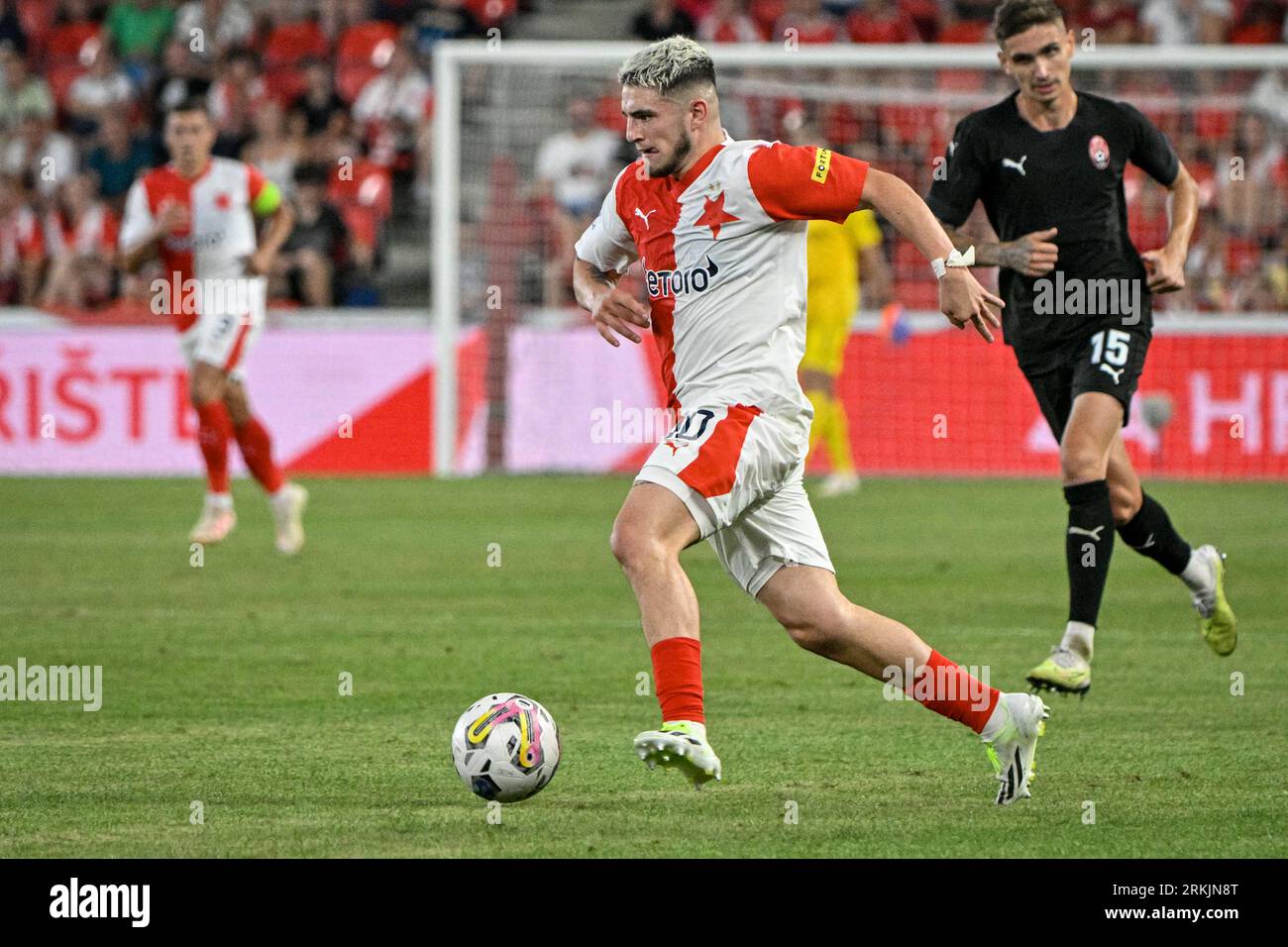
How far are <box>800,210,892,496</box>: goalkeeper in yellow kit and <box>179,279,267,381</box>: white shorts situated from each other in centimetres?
496

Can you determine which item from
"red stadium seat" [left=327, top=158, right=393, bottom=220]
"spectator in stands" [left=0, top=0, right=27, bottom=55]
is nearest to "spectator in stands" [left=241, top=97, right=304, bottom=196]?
"red stadium seat" [left=327, top=158, right=393, bottom=220]

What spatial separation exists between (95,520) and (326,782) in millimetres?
8839

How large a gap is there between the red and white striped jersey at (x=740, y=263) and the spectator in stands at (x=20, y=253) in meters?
15.4

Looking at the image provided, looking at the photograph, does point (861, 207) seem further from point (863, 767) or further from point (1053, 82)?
point (1053, 82)

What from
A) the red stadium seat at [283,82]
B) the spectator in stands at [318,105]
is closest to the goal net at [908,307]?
the spectator in stands at [318,105]

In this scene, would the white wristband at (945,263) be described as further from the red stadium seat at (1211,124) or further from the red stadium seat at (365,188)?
the red stadium seat at (365,188)

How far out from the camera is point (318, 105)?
20.7m

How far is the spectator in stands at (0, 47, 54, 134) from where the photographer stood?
2173 cm

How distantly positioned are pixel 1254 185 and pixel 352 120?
880 centimetres

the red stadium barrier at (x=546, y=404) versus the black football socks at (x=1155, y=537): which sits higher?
the red stadium barrier at (x=546, y=404)

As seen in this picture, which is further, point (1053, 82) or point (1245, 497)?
point (1245, 497)

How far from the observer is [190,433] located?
17828 mm

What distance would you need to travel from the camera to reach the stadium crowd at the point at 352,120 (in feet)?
59.6
